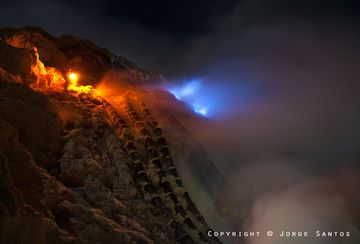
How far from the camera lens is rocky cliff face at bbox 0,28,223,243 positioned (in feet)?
34.4

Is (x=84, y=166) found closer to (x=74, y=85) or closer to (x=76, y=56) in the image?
(x=74, y=85)

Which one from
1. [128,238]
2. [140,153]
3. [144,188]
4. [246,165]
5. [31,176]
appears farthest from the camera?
[246,165]

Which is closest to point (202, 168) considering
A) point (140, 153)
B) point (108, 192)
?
point (140, 153)

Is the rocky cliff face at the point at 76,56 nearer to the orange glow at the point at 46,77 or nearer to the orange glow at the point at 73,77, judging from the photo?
the orange glow at the point at 73,77

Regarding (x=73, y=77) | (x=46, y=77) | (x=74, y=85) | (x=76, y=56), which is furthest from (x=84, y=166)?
(x=76, y=56)

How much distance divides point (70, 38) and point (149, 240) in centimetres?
2298

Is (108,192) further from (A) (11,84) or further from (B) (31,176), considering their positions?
(A) (11,84)

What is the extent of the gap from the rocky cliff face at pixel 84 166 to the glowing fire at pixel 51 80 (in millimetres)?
343

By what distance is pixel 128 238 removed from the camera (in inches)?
499

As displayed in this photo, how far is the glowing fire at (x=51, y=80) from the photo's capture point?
72.8 feet

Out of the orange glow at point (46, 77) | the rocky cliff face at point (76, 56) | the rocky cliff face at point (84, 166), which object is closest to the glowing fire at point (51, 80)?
the orange glow at point (46, 77)

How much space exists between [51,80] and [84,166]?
32.7 feet

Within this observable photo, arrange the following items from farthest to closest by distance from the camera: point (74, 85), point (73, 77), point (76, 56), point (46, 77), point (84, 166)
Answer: point (76, 56)
point (73, 77)
point (74, 85)
point (46, 77)
point (84, 166)

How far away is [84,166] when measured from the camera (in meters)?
15.9
